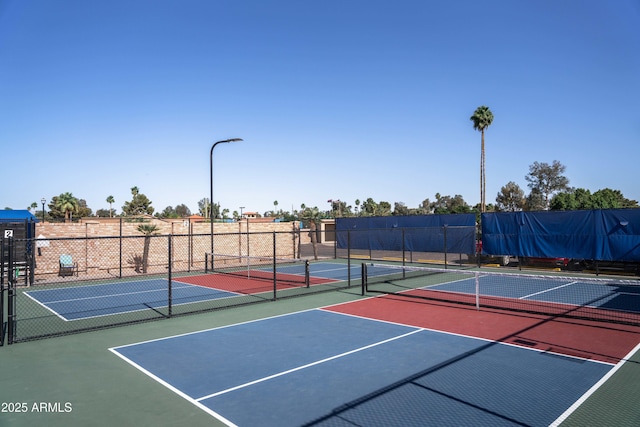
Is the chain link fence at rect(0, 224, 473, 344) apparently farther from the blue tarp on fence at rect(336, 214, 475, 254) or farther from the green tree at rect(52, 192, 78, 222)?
the green tree at rect(52, 192, 78, 222)

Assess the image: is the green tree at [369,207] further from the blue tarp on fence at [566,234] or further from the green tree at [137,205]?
the blue tarp on fence at [566,234]

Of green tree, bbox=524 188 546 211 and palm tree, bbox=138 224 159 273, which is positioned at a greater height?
green tree, bbox=524 188 546 211

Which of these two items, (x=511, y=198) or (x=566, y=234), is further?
(x=511, y=198)

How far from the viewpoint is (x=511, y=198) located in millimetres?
85250

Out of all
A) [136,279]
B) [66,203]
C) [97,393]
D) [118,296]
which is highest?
[66,203]

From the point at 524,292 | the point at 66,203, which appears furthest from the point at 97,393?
the point at 66,203

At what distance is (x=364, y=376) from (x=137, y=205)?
93.9 m

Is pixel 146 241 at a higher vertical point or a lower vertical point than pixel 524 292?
higher

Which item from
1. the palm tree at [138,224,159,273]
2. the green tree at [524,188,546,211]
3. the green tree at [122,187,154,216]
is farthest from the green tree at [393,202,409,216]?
the palm tree at [138,224,159,273]

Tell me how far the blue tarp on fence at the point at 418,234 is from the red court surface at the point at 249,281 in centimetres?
603

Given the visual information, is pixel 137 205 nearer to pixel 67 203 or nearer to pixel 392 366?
pixel 67 203

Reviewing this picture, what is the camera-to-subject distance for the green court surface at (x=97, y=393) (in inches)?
249

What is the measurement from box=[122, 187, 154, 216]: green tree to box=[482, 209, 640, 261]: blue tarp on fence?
8114 cm

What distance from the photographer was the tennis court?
257 inches
